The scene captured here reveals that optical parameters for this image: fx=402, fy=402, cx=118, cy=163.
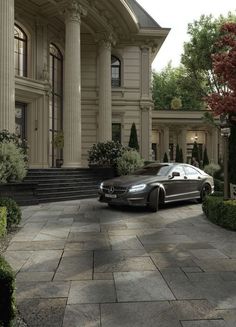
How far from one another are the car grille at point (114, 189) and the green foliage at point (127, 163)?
767cm

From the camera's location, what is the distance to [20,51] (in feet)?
72.7

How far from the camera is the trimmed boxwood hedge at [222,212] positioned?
8820mm

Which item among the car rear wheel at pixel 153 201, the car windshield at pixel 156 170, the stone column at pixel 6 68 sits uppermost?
the stone column at pixel 6 68

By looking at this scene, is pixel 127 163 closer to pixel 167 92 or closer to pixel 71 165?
pixel 71 165

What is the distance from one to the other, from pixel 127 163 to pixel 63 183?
4.59m

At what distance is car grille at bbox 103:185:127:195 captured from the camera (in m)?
11.9

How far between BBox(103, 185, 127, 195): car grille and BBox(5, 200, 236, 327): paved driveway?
1917 mm

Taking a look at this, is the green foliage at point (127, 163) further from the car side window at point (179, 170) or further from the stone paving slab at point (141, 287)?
the stone paving slab at point (141, 287)

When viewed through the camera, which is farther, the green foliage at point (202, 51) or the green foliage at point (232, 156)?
the green foliage at point (202, 51)

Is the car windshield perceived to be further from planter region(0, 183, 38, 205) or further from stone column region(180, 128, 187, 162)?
stone column region(180, 128, 187, 162)

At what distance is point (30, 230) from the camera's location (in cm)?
874

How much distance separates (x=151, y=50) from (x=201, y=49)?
4162 mm

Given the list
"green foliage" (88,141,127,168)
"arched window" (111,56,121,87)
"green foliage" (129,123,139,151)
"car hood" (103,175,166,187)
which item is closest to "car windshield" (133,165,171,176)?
"car hood" (103,175,166,187)

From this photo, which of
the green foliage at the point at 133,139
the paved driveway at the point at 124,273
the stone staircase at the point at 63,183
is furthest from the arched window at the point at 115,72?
the paved driveway at the point at 124,273
